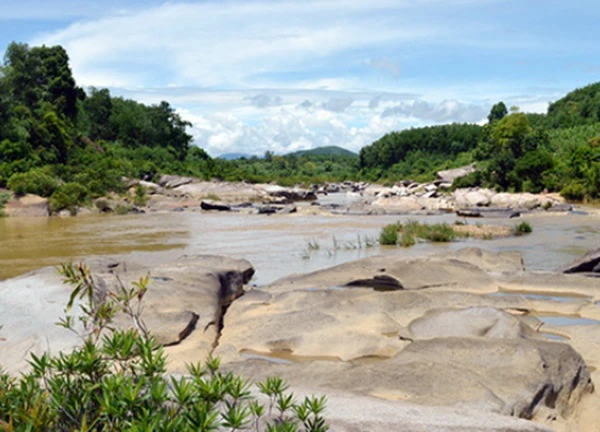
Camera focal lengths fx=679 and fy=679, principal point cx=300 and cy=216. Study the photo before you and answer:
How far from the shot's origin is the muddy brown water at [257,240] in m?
15.8

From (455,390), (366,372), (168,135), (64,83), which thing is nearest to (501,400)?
(455,390)

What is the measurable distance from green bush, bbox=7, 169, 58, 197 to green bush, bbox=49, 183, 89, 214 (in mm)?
621

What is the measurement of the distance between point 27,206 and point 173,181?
15547 mm

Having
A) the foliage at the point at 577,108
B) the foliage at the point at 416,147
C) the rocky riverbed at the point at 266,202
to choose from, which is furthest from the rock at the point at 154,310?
the foliage at the point at 416,147

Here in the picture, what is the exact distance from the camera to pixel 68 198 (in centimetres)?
3266

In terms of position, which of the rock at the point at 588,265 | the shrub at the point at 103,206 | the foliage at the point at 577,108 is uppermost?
the foliage at the point at 577,108

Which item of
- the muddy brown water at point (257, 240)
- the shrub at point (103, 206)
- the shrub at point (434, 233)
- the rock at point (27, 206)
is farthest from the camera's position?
the shrub at point (103, 206)

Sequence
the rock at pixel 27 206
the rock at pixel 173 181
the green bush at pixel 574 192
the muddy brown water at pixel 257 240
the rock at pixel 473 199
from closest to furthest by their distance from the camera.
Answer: the muddy brown water at pixel 257 240 → the rock at pixel 27 206 → the green bush at pixel 574 192 → the rock at pixel 473 199 → the rock at pixel 173 181

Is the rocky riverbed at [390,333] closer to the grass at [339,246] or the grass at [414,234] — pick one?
the grass at [339,246]

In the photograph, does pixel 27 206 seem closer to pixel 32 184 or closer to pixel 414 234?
pixel 32 184

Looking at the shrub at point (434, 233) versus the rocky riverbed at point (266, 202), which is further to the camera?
the rocky riverbed at point (266, 202)

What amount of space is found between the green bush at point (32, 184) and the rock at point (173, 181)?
480 inches

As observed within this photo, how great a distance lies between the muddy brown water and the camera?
623 inches

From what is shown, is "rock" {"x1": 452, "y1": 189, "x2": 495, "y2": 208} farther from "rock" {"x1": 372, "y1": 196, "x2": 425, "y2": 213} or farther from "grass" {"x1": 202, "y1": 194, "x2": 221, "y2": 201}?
"grass" {"x1": 202, "y1": 194, "x2": 221, "y2": 201}
